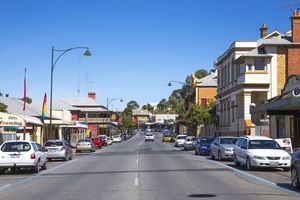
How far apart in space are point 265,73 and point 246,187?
33687mm

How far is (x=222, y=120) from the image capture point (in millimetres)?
57688

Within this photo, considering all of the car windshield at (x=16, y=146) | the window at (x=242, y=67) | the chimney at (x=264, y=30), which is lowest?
the car windshield at (x=16, y=146)

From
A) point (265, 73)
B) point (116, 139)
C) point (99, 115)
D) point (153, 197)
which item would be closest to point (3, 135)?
point (265, 73)

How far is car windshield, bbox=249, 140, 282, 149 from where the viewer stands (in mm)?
21281

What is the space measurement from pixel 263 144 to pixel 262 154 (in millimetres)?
1518

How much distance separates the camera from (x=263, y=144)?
21.5 meters

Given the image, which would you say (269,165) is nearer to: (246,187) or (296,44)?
(246,187)

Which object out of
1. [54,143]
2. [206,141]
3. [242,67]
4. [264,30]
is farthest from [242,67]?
[54,143]

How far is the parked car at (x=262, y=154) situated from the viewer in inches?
784

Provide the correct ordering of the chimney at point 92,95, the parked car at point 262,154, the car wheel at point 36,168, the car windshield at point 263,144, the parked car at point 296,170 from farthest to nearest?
the chimney at point 92,95, the car windshield at point 263,144, the car wheel at point 36,168, the parked car at point 262,154, the parked car at point 296,170

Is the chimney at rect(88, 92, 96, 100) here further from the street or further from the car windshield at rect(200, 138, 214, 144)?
the street

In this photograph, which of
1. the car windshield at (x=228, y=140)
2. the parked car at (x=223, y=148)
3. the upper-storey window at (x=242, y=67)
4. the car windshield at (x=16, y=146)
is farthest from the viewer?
the upper-storey window at (x=242, y=67)

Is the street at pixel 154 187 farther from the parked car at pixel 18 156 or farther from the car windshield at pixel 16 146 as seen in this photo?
the car windshield at pixel 16 146

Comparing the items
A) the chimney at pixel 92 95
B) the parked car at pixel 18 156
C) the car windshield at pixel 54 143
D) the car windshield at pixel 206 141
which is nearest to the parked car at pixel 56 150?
the car windshield at pixel 54 143
